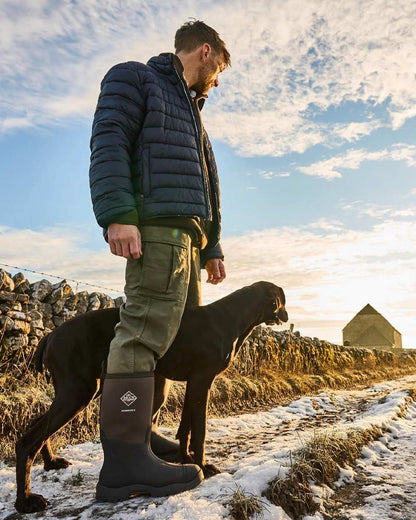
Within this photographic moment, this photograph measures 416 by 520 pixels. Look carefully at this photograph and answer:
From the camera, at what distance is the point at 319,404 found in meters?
7.27

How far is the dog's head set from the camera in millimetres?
3484

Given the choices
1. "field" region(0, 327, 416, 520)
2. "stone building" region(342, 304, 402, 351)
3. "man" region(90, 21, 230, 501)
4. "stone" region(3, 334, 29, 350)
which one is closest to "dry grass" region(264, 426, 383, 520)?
"field" region(0, 327, 416, 520)

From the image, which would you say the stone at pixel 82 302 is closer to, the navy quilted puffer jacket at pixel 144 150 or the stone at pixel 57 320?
the stone at pixel 57 320

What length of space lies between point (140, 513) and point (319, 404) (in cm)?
567

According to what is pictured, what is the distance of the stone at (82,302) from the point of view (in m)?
6.76

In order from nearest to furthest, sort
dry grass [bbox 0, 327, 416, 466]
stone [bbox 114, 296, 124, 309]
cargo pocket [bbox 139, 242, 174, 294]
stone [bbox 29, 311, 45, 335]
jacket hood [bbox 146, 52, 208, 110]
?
1. cargo pocket [bbox 139, 242, 174, 294]
2. jacket hood [bbox 146, 52, 208, 110]
3. dry grass [bbox 0, 327, 416, 466]
4. stone [bbox 29, 311, 45, 335]
5. stone [bbox 114, 296, 124, 309]

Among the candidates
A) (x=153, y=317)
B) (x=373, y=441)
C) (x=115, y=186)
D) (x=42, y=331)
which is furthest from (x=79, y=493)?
(x=42, y=331)

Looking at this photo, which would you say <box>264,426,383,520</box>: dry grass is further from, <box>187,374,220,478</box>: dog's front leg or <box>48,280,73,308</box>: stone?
<box>48,280,73,308</box>: stone

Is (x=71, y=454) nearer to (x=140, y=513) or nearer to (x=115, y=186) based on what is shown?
(x=140, y=513)

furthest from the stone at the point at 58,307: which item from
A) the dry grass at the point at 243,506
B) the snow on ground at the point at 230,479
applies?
the dry grass at the point at 243,506

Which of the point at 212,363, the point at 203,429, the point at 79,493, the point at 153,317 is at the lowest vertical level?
the point at 79,493

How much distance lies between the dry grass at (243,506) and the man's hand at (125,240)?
1.30 m

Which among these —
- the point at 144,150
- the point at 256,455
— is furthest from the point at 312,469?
the point at 144,150

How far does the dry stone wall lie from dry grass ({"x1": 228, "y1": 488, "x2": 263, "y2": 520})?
3.87 metres
